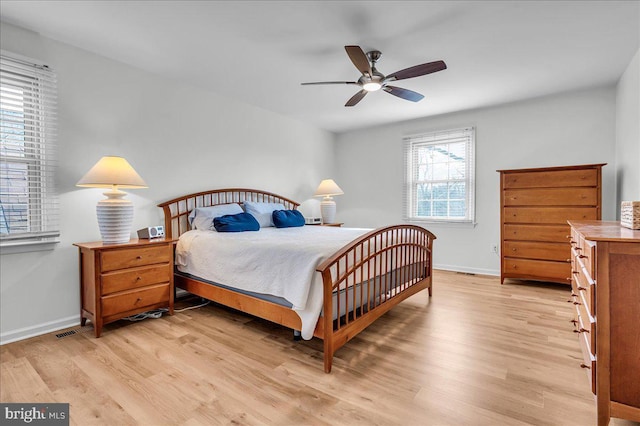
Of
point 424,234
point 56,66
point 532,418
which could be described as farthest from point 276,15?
point 532,418

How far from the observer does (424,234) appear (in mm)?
3434

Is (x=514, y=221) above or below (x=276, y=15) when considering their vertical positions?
below

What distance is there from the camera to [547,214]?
12.2 feet

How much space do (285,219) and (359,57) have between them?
86.9 inches

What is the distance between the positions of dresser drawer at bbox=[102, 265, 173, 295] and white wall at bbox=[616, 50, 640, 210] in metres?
4.36

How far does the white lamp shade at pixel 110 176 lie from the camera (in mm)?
2545

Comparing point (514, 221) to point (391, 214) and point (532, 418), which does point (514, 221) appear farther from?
point (532, 418)

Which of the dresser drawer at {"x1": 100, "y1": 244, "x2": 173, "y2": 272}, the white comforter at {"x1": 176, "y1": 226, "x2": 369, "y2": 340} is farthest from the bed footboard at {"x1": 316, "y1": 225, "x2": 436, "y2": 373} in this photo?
the dresser drawer at {"x1": 100, "y1": 244, "x2": 173, "y2": 272}

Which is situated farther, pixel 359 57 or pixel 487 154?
pixel 487 154

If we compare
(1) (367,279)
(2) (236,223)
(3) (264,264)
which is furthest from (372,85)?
(2) (236,223)

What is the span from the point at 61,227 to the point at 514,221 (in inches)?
191

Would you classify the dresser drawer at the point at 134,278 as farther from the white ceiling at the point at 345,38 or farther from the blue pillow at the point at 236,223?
the white ceiling at the point at 345,38

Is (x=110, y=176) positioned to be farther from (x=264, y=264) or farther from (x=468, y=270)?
(x=468, y=270)

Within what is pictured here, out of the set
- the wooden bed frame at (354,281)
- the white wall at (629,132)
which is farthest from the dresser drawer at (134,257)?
the white wall at (629,132)
